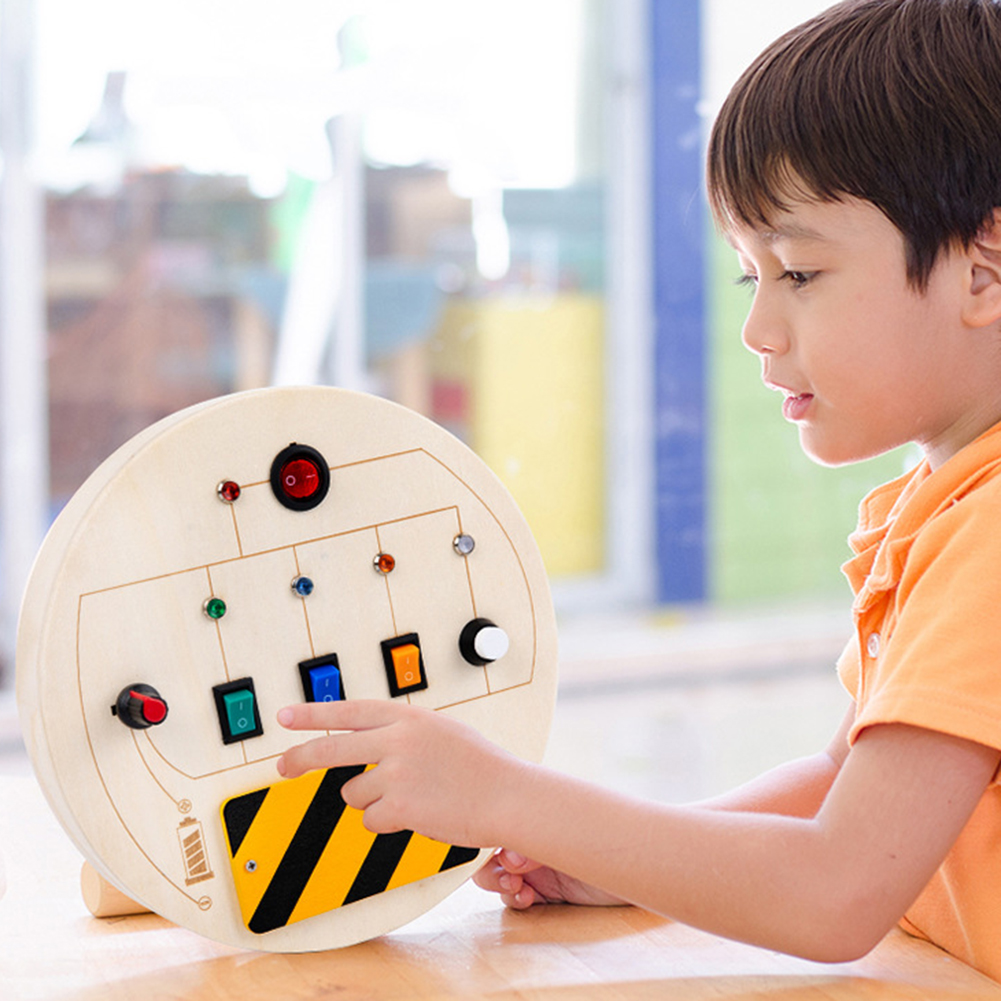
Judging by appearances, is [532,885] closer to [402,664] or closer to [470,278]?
[402,664]

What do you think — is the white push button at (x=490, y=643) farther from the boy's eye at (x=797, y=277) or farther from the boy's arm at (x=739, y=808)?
the boy's eye at (x=797, y=277)

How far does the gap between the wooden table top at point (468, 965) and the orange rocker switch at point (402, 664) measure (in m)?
0.13

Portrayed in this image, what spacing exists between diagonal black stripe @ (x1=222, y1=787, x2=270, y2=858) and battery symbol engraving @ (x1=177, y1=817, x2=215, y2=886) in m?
0.01

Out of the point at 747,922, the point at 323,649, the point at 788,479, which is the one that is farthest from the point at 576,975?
the point at 788,479

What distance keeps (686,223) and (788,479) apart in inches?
25.7

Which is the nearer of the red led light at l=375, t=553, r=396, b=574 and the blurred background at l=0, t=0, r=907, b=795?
the red led light at l=375, t=553, r=396, b=574

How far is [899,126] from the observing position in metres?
0.62

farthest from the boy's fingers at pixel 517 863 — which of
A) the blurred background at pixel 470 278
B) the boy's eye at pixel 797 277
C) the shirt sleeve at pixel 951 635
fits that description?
the blurred background at pixel 470 278

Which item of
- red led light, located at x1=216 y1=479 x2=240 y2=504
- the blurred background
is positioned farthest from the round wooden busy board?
the blurred background

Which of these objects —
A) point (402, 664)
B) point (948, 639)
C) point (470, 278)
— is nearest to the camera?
point (948, 639)

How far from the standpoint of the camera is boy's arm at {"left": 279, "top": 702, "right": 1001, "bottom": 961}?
571 millimetres

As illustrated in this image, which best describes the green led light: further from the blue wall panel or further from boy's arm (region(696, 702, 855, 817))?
the blue wall panel

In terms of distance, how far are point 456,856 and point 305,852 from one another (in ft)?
0.29

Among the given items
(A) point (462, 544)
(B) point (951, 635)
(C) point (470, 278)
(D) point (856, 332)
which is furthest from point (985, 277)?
(C) point (470, 278)
